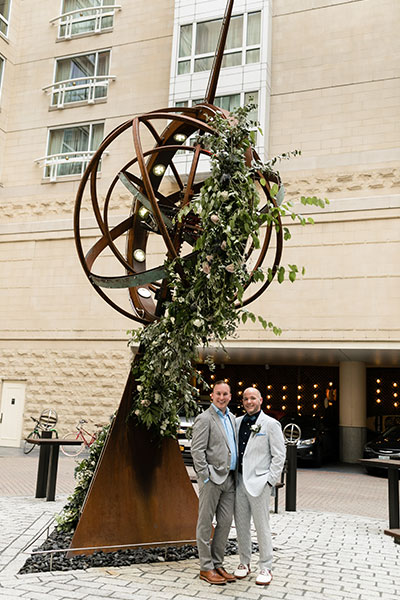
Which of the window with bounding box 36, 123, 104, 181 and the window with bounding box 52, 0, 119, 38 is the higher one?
the window with bounding box 52, 0, 119, 38

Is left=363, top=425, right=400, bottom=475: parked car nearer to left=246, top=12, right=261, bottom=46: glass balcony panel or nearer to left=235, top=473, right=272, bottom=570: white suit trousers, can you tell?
left=235, top=473, right=272, bottom=570: white suit trousers

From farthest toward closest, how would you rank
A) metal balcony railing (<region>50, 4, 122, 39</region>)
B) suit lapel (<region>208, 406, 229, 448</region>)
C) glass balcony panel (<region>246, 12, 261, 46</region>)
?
metal balcony railing (<region>50, 4, 122, 39</region>) < glass balcony panel (<region>246, 12, 261, 46</region>) < suit lapel (<region>208, 406, 229, 448</region>)

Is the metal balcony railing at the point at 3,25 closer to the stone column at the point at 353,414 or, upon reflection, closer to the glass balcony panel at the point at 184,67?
the glass balcony panel at the point at 184,67

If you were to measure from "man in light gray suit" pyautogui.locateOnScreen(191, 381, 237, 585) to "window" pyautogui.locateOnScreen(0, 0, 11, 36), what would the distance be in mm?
24076

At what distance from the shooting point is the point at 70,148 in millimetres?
23406

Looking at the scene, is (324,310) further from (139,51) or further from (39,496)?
(139,51)

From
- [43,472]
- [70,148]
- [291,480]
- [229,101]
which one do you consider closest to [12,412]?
[70,148]

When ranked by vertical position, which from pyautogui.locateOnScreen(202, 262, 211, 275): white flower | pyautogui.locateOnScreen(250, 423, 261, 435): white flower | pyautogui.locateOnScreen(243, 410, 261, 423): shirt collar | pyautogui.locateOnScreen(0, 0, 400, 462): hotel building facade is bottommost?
pyautogui.locateOnScreen(250, 423, 261, 435): white flower

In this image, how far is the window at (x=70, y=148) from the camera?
22.9 meters

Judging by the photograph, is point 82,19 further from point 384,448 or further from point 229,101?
point 384,448

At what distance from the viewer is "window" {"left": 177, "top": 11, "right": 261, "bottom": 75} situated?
21.0 m

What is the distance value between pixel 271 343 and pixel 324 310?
2044 millimetres

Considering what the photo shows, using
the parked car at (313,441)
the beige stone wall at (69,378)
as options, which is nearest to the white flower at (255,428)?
the parked car at (313,441)

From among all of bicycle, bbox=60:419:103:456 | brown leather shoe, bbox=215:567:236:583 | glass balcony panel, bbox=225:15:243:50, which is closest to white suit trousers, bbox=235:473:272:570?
brown leather shoe, bbox=215:567:236:583
